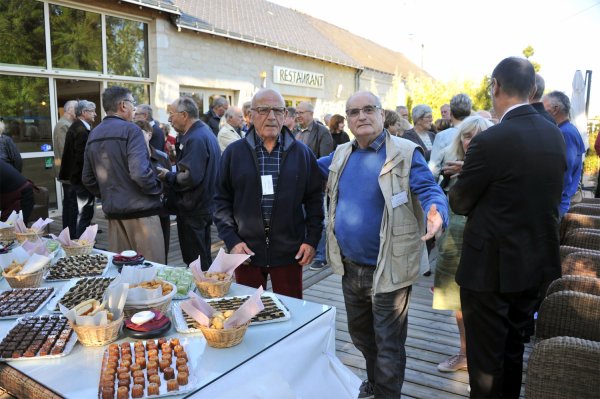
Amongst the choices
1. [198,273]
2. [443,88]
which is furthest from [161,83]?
[443,88]

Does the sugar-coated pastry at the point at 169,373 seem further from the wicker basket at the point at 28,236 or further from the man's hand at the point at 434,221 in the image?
the wicker basket at the point at 28,236

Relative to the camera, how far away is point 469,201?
85.0 inches

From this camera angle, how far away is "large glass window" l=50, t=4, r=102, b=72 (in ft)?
26.1

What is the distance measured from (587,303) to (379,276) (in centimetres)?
117

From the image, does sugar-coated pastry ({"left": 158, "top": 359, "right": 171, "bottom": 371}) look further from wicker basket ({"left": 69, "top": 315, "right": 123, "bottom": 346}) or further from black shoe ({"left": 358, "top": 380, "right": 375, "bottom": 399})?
black shoe ({"left": 358, "top": 380, "right": 375, "bottom": 399})

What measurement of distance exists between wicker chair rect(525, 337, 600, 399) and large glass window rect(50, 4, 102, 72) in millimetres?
8712

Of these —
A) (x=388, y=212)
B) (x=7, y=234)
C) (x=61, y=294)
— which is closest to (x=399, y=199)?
(x=388, y=212)

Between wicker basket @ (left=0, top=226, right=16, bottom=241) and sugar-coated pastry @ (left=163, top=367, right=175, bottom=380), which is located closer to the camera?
sugar-coated pastry @ (left=163, top=367, right=175, bottom=380)

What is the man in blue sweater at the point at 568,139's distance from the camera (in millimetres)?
3920

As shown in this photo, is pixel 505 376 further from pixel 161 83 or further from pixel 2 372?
pixel 161 83

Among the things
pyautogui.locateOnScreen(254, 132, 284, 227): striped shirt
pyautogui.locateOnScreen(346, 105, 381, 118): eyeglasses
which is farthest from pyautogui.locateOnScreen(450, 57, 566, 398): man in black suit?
pyautogui.locateOnScreen(254, 132, 284, 227): striped shirt

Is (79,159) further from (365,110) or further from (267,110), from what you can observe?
(365,110)

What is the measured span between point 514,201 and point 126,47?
29.2ft

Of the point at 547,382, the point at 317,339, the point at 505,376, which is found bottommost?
the point at 505,376
